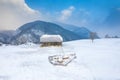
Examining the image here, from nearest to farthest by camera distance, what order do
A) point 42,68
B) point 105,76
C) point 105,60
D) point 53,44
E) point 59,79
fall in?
point 59,79
point 105,76
point 42,68
point 105,60
point 53,44

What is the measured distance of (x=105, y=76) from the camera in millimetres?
18359

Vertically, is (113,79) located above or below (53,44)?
below

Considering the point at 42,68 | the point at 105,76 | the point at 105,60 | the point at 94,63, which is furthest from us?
the point at 105,60

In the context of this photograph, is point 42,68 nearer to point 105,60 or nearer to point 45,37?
point 105,60

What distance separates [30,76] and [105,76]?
26.2ft

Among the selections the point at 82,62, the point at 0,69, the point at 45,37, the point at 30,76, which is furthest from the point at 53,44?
the point at 30,76

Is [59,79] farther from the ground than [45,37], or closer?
closer

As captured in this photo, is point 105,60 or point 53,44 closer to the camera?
point 105,60

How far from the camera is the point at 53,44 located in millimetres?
44031

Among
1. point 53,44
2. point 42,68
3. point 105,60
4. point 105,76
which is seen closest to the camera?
point 105,76

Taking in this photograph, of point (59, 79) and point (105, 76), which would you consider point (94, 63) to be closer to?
point (105, 76)

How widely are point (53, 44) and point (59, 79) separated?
26992 mm

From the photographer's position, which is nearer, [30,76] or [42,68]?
[30,76]

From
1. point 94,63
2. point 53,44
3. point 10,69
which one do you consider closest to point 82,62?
point 94,63
